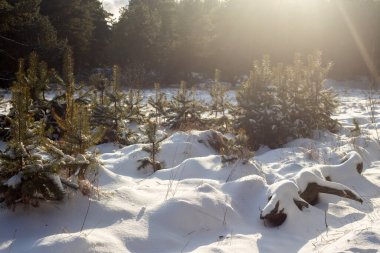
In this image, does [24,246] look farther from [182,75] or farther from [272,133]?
[182,75]

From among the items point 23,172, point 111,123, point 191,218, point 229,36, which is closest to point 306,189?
point 191,218

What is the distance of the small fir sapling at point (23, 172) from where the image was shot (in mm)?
3449

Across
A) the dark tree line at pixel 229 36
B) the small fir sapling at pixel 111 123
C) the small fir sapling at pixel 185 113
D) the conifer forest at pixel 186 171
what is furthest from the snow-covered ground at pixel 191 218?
the dark tree line at pixel 229 36

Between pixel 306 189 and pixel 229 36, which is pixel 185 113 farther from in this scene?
pixel 229 36

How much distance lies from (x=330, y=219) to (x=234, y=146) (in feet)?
6.70

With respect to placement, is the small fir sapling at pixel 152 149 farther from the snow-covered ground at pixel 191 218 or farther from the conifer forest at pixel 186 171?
the snow-covered ground at pixel 191 218

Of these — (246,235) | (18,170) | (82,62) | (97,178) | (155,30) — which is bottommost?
(246,235)

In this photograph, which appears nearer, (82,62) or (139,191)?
(139,191)

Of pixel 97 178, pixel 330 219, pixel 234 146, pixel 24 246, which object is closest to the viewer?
pixel 24 246

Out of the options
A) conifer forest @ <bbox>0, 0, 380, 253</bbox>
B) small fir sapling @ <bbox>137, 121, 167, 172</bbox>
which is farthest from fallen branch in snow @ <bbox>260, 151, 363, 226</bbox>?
small fir sapling @ <bbox>137, 121, 167, 172</bbox>

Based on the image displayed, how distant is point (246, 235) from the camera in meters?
3.82

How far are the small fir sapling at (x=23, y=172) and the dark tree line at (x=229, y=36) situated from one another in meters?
23.8

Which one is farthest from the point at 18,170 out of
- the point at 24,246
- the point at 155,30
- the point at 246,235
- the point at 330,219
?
the point at 155,30

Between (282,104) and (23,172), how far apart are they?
6604 millimetres
